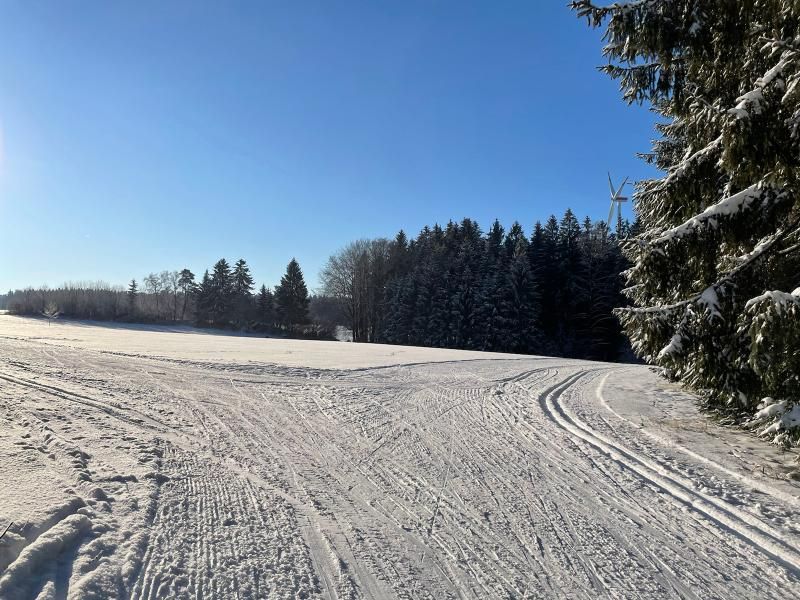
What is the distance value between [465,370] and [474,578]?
12.0 metres

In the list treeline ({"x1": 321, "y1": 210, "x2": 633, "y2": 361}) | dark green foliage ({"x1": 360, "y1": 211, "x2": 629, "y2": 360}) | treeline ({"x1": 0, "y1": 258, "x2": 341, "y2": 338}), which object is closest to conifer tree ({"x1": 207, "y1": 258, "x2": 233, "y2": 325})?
treeline ({"x1": 0, "y1": 258, "x2": 341, "y2": 338})

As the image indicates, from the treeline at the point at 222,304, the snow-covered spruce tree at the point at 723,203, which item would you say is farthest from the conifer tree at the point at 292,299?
the snow-covered spruce tree at the point at 723,203

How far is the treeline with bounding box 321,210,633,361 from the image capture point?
44656 millimetres

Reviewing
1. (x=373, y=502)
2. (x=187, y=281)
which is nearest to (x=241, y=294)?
(x=187, y=281)

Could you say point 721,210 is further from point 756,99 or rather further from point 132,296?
point 132,296

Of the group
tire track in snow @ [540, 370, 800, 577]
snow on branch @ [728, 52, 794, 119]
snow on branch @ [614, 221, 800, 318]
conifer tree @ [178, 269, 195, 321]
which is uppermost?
conifer tree @ [178, 269, 195, 321]

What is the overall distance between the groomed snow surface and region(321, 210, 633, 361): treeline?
36.8 m

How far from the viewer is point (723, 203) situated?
513 centimetres

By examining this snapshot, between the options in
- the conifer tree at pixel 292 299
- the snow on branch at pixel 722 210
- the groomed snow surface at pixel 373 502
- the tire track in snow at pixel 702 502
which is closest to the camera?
the groomed snow surface at pixel 373 502

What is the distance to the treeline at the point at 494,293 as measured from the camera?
44.7 metres

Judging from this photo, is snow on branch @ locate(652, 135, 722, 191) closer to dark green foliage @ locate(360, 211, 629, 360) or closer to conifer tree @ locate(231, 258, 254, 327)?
dark green foliage @ locate(360, 211, 629, 360)

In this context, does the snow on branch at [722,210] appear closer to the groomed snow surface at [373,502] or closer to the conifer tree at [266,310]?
the groomed snow surface at [373,502]

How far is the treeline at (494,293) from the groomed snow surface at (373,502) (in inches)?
1447

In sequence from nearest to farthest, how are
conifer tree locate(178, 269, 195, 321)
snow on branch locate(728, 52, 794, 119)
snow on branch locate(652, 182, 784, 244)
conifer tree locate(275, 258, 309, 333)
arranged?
snow on branch locate(728, 52, 794, 119) < snow on branch locate(652, 182, 784, 244) < conifer tree locate(275, 258, 309, 333) < conifer tree locate(178, 269, 195, 321)
